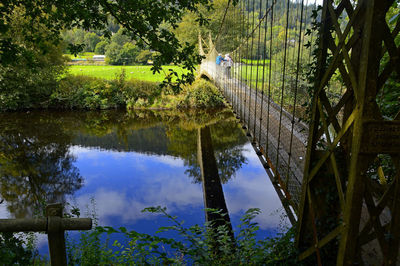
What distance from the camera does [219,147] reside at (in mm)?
10023

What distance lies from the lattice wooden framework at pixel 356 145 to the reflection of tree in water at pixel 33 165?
13.8 ft

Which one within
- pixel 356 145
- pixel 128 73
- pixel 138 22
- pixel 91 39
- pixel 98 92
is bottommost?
pixel 98 92

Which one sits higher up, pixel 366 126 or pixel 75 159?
pixel 366 126

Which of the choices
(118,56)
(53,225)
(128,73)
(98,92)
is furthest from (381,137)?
(118,56)

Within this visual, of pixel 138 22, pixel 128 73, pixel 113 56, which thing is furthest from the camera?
pixel 113 56

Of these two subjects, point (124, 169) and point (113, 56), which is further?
point (113, 56)

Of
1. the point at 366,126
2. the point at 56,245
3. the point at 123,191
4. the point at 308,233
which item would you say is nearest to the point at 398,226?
the point at 366,126

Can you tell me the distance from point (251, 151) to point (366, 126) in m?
8.64

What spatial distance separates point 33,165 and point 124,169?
246 cm

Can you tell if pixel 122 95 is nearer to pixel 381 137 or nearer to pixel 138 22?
pixel 138 22

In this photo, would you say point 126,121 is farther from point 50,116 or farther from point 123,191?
point 123,191

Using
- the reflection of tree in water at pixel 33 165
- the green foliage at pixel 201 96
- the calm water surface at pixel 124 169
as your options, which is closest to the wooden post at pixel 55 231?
the calm water surface at pixel 124 169

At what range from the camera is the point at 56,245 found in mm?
1312

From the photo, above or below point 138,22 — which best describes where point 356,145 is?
below
